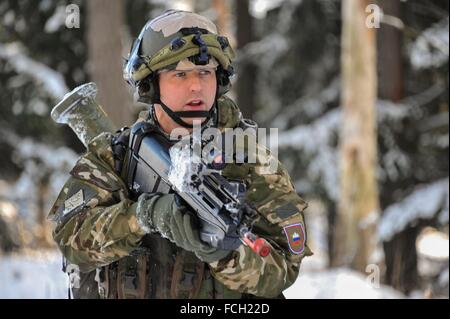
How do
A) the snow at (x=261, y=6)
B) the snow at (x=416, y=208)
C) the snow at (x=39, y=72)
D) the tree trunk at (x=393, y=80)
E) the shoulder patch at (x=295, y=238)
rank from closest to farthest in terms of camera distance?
the shoulder patch at (x=295, y=238)
the snow at (x=416, y=208)
the tree trunk at (x=393, y=80)
the snow at (x=39, y=72)
the snow at (x=261, y=6)

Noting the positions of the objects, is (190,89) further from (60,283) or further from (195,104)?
(60,283)

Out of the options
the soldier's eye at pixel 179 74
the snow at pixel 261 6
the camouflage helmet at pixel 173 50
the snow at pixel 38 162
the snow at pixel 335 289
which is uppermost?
the snow at pixel 261 6

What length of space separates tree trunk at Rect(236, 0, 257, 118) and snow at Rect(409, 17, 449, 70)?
12.0 feet

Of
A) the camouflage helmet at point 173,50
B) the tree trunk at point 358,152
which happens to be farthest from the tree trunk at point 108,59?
the camouflage helmet at point 173,50

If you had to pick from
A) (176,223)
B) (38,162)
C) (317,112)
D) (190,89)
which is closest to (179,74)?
(190,89)

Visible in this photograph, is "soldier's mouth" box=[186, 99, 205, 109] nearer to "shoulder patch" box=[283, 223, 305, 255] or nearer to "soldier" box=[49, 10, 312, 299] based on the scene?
"soldier" box=[49, 10, 312, 299]

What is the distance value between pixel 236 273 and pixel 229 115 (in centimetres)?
67

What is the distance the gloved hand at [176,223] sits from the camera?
7.75ft

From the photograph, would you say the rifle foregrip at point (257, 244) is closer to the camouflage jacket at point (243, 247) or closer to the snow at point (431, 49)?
the camouflage jacket at point (243, 247)

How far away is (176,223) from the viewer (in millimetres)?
2389

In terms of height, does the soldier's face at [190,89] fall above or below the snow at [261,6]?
below

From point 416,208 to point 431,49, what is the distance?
286 cm

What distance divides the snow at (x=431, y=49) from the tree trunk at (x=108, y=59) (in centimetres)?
339

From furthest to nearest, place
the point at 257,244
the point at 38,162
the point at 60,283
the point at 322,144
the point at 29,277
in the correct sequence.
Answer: the point at 322,144, the point at 38,162, the point at 29,277, the point at 60,283, the point at 257,244
